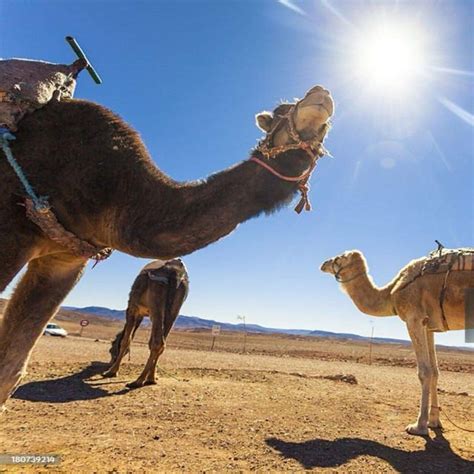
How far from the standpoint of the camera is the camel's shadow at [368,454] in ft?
17.7

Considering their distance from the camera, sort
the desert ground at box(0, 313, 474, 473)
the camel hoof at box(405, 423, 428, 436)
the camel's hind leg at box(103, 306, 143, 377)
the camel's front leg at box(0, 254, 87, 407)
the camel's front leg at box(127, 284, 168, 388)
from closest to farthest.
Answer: the camel's front leg at box(0, 254, 87, 407) → the desert ground at box(0, 313, 474, 473) → the camel hoof at box(405, 423, 428, 436) → the camel's front leg at box(127, 284, 168, 388) → the camel's hind leg at box(103, 306, 143, 377)

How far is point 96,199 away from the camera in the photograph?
2.99m

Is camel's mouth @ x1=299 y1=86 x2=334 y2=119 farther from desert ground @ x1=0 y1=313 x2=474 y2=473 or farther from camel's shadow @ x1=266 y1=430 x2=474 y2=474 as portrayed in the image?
camel's shadow @ x1=266 y1=430 x2=474 y2=474

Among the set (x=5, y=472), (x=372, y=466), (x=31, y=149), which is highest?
(x=31, y=149)

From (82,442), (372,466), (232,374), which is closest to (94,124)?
(82,442)

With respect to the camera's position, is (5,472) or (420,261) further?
(420,261)

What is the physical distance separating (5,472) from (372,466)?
3776mm

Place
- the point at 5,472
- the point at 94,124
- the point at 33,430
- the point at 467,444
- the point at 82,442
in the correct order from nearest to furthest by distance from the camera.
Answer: the point at 94,124 < the point at 5,472 < the point at 82,442 < the point at 33,430 < the point at 467,444

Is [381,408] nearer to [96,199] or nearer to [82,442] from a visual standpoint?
[82,442]

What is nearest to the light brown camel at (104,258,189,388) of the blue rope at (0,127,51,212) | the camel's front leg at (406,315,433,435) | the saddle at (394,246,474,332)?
the saddle at (394,246,474,332)

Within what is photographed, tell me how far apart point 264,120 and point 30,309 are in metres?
2.10

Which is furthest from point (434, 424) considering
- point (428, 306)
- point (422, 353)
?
point (428, 306)

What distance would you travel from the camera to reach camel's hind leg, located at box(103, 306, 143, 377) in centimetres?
1083

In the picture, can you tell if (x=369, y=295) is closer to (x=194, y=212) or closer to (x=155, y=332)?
(x=155, y=332)
